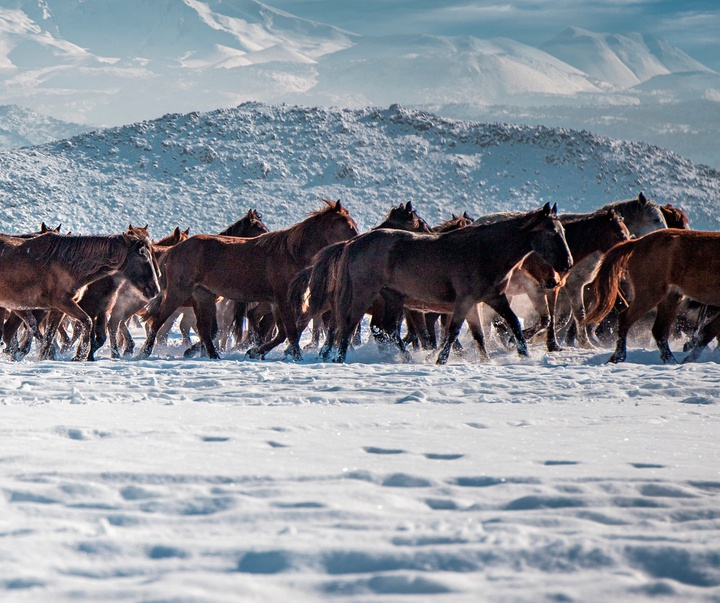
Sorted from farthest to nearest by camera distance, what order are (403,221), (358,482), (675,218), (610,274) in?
(675,218) → (403,221) → (610,274) → (358,482)

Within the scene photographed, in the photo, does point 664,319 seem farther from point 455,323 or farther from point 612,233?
point 455,323

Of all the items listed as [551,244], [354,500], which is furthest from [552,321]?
[354,500]

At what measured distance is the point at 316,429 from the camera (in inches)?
180

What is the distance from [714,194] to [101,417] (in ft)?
174

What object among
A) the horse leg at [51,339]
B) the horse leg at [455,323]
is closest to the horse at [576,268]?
the horse leg at [455,323]

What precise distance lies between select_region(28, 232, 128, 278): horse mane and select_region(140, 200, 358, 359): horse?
1073 mm

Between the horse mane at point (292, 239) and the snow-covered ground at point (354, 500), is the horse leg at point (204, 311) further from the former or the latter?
the snow-covered ground at point (354, 500)

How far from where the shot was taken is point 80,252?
31.8ft

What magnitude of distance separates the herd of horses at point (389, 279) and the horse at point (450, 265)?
0.01m

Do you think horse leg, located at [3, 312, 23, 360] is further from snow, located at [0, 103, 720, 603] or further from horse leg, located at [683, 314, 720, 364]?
horse leg, located at [683, 314, 720, 364]

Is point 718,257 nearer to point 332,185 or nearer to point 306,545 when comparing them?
point 306,545

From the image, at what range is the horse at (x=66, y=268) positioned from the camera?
9625mm

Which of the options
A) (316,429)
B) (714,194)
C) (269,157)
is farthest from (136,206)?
(316,429)

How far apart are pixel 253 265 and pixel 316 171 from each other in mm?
40921
